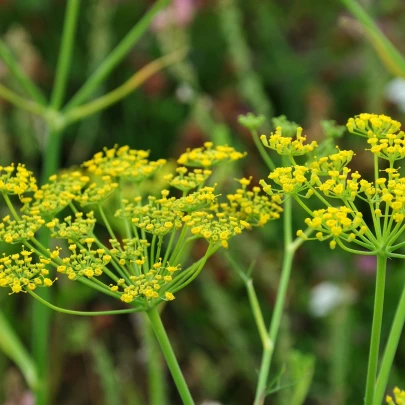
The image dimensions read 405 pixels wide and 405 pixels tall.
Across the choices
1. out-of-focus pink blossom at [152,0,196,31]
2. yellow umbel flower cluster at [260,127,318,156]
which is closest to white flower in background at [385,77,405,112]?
out-of-focus pink blossom at [152,0,196,31]

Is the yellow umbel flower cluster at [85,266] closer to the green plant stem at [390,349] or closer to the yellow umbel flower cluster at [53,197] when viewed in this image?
the yellow umbel flower cluster at [53,197]

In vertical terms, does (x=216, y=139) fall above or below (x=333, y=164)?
above

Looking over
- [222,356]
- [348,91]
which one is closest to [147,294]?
[222,356]

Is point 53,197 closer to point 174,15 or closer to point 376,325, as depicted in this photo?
point 376,325

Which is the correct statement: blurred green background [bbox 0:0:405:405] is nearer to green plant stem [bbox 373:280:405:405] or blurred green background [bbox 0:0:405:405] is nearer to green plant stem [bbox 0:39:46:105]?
green plant stem [bbox 0:39:46:105]

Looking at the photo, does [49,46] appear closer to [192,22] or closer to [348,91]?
[192,22]

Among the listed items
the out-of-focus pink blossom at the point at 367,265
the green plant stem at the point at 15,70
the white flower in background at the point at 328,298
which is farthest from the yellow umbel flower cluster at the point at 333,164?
the out-of-focus pink blossom at the point at 367,265

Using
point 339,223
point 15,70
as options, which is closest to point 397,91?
point 15,70
